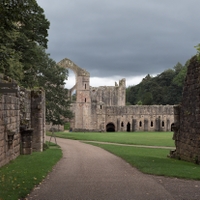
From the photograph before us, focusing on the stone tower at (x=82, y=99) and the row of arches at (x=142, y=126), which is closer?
the stone tower at (x=82, y=99)

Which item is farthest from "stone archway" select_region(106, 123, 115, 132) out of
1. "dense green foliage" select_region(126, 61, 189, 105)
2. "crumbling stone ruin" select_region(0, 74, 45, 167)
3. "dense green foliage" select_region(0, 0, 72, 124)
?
"crumbling stone ruin" select_region(0, 74, 45, 167)

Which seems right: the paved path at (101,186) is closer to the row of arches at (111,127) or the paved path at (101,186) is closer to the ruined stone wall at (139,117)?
the ruined stone wall at (139,117)

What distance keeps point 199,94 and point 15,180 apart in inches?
371

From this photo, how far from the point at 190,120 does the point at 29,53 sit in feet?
49.4

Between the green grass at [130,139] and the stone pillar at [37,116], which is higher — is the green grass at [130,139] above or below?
below

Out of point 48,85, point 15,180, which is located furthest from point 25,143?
point 48,85

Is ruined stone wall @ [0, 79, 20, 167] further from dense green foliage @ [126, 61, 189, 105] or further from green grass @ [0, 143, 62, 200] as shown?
dense green foliage @ [126, 61, 189, 105]

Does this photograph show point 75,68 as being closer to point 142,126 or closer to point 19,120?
point 142,126

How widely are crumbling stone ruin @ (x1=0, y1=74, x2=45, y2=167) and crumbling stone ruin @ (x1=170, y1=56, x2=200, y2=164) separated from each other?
785 cm

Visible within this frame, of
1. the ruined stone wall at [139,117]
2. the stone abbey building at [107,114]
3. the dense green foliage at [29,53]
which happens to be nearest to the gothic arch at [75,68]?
the stone abbey building at [107,114]

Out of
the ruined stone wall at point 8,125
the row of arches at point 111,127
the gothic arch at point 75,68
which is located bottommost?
the row of arches at point 111,127

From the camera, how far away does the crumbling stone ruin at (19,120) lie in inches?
508

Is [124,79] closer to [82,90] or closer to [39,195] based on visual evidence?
[82,90]

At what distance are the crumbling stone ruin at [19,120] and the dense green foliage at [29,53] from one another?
1.44 metres
